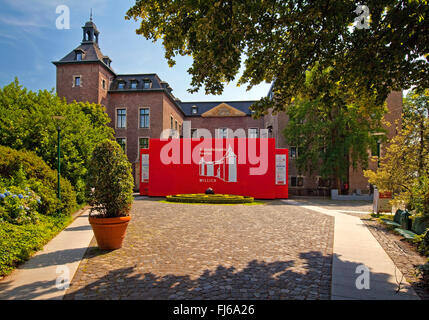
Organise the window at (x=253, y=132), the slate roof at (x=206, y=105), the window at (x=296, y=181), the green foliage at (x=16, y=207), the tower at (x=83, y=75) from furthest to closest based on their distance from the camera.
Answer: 1. the slate roof at (x=206, y=105)
2. the window at (x=253, y=132)
3. the tower at (x=83, y=75)
4. the window at (x=296, y=181)
5. the green foliage at (x=16, y=207)

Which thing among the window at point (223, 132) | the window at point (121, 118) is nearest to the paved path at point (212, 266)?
the window at point (121, 118)

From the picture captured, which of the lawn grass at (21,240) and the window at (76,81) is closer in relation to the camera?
the lawn grass at (21,240)

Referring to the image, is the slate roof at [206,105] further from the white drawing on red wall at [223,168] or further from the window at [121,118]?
the white drawing on red wall at [223,168]

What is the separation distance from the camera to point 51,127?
1179 centimetres

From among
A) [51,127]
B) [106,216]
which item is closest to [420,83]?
[106,216]

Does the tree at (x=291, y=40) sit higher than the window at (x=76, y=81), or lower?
lower

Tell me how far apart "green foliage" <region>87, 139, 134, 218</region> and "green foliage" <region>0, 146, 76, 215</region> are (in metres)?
3.63

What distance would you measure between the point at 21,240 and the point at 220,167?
16.5 m

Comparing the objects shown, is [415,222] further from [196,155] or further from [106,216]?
[196,155]

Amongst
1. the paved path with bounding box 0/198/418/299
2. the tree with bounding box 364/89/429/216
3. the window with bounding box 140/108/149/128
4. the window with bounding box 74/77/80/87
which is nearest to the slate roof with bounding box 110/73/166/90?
the window with bounding box 140/108/149/128

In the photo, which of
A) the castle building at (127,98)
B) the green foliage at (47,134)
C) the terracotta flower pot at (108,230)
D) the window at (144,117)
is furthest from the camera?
the window at (144,117)

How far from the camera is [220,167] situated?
70.9ft

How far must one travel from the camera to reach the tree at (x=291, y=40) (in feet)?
16.9

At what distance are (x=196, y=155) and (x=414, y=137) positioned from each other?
14.9 m
